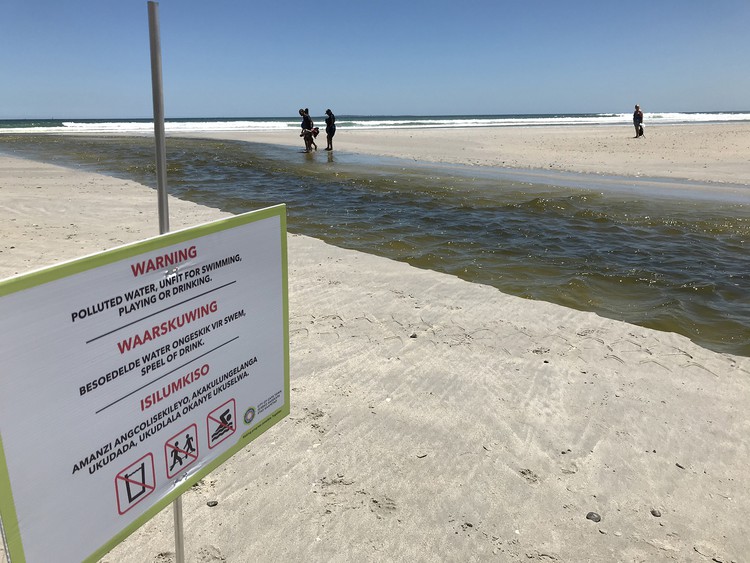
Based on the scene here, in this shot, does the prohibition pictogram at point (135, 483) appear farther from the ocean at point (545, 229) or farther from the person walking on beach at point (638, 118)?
the person walking on beach at point (638, 118)

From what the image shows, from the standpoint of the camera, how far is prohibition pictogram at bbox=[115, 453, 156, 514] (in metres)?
1.57

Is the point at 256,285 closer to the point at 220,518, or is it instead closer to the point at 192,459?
the point at 192,459

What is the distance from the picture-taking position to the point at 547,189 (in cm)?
1302

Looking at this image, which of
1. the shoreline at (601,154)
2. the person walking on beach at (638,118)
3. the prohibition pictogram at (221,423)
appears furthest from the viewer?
the person walking on beach at (638,118)

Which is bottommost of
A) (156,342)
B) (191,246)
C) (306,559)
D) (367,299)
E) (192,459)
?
(306,559)

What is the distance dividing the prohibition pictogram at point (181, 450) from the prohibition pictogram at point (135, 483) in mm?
65

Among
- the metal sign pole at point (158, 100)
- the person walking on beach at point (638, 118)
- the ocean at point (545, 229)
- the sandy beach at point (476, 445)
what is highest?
the person walking on beach at point (638, 118)

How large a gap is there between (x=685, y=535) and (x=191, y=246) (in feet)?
9.05

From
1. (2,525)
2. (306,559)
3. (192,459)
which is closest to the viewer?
(2,525)

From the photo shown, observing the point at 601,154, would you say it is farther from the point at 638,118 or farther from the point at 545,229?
the point at 545,229

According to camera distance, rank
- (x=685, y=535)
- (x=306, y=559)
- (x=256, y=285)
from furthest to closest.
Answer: (x=685, y=535)
(x=306, y=559)
(x=256, y=285)

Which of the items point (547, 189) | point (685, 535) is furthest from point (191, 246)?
point (547, 189)

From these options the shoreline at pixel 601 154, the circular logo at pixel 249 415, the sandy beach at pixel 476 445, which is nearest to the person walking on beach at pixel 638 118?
the shoreline at pixel 601 154

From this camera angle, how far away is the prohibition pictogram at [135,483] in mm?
1565
